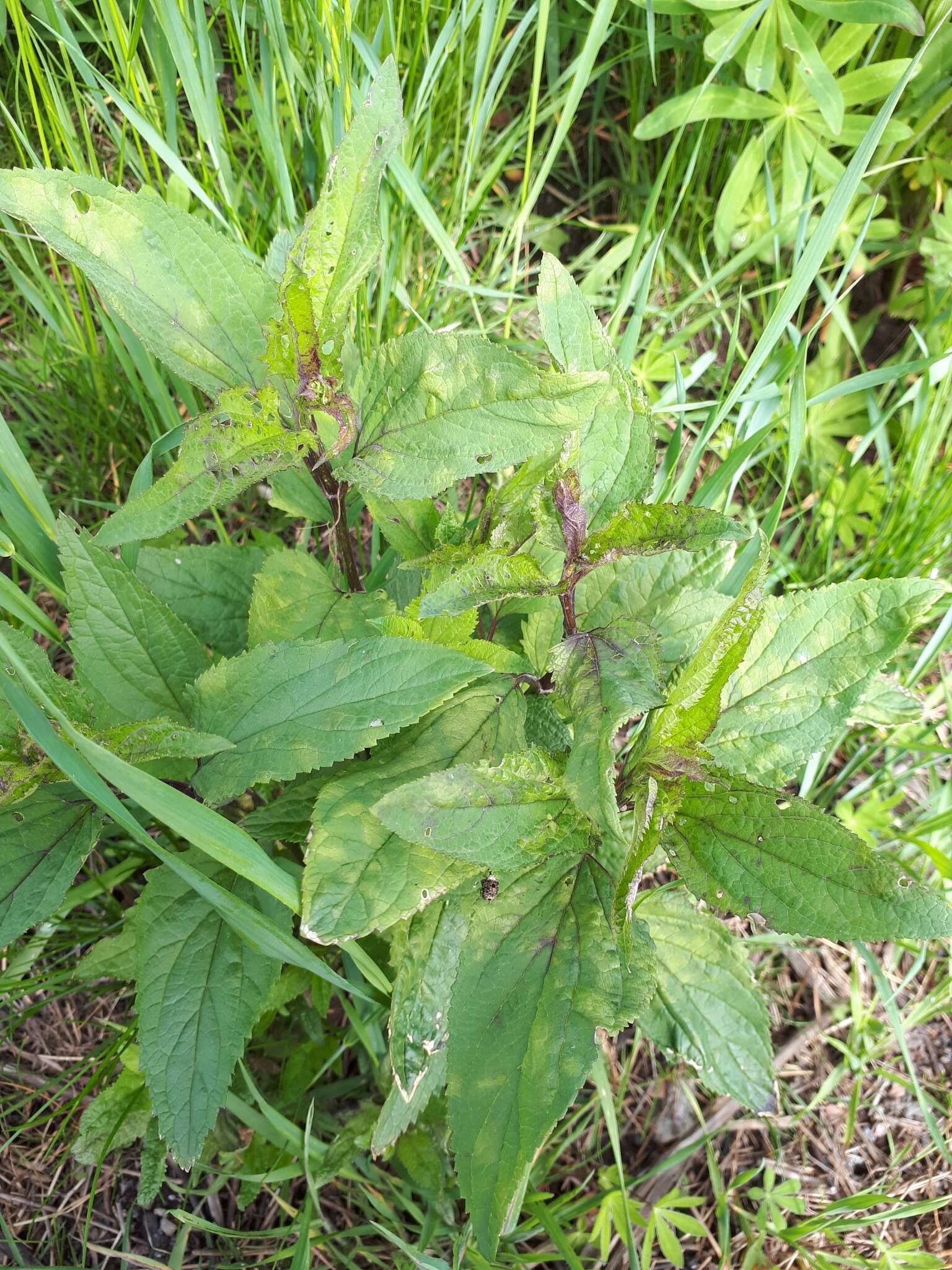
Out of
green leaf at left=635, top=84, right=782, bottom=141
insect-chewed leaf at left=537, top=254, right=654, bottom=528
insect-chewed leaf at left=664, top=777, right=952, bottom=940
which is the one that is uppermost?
green leaf at left=635, top=84, right=782, bottom=141

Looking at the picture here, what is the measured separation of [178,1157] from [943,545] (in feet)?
7.44

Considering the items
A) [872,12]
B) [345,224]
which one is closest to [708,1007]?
[345,224]

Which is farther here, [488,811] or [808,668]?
[808,668]

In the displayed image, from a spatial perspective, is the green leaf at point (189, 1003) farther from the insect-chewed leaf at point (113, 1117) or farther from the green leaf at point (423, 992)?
the insect-chewed leaf at point (113, 1117)

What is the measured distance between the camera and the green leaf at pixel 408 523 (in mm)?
1598

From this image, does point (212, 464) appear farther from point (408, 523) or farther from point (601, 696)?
point (601, 696)

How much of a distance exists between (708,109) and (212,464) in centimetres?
182

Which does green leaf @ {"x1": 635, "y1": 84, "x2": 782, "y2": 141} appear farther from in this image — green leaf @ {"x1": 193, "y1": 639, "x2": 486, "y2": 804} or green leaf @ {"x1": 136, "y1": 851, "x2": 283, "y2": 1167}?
green leaf @ {"x1": 136, "y1": 851, "x2": 283, "y2": 1167}

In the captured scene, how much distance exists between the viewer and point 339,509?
5.02 ft

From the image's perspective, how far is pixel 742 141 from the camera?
8.49 ft

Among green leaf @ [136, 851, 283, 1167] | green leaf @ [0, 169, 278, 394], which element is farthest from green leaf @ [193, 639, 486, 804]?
green leaf @ [0, 169, 278, 394]

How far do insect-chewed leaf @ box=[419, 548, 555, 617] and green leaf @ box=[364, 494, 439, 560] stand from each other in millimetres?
241

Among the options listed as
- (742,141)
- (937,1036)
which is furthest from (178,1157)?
(742,141)

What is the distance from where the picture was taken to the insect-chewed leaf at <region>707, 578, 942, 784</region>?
150 centimetres
